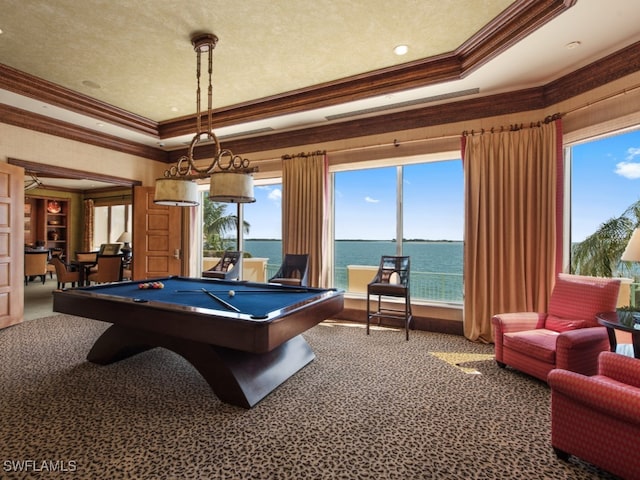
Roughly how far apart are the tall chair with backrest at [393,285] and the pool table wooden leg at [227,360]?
1.41 metres

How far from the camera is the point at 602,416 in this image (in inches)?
67.6

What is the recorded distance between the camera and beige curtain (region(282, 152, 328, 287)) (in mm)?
5121

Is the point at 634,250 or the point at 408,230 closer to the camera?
the point at 634,250

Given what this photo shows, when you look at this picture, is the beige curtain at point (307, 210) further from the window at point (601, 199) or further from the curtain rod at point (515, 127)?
the window at point (601, 199)

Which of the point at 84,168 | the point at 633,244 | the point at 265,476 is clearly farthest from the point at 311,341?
the point at 84,168

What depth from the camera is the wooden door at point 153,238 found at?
20.6 ft

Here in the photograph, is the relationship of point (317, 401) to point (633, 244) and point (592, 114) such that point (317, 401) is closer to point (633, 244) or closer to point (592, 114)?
point (633, 244)

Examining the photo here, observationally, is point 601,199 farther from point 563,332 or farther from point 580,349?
point 580,349

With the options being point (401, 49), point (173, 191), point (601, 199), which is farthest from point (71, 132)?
point (601, 199)

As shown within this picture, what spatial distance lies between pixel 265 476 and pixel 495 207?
3.71 meters

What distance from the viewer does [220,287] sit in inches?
144

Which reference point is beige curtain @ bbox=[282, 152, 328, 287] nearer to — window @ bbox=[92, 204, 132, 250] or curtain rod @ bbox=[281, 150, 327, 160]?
curtain rod @ bbox=[281, 150, 327, 160]

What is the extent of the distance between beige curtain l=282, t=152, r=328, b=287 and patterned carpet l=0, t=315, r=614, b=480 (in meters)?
1.90

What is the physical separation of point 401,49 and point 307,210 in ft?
8.38
